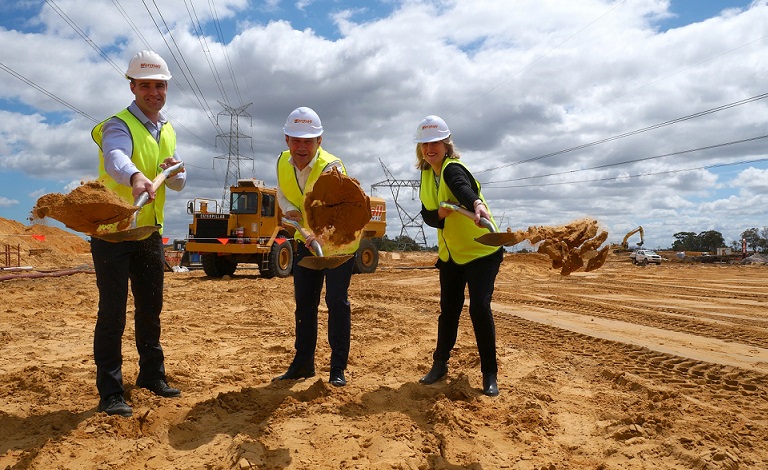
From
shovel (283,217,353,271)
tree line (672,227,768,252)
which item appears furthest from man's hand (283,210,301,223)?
tree line (672,227,768,252)

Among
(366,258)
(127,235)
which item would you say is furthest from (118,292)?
(366,258)

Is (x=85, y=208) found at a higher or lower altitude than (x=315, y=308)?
higher

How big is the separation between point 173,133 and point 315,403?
6.75 ft

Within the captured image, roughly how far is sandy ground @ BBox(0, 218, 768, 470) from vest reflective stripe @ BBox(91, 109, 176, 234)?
1.18 metres

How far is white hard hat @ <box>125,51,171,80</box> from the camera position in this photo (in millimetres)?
3486

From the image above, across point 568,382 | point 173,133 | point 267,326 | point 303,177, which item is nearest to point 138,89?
point 173,133

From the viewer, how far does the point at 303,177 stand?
4031 millimetres

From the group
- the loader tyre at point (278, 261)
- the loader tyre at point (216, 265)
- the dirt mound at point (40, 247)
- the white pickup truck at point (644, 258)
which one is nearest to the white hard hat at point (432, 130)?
the loader tyre at point (278, 261)

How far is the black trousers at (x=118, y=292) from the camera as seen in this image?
3.39m

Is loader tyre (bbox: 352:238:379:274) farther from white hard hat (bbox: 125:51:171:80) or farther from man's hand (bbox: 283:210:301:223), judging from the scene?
white hard hat (bbox: 125:51:171:80)

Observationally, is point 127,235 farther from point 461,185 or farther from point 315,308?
point 461,185

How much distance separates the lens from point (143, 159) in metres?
3.50

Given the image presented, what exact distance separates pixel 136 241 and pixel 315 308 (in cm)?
134

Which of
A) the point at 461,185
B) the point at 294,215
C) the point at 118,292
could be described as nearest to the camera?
the point at 118,292
